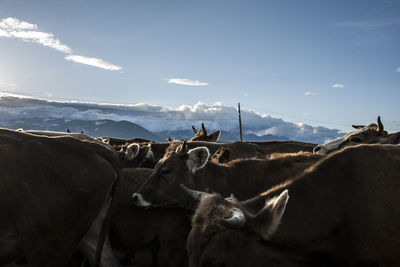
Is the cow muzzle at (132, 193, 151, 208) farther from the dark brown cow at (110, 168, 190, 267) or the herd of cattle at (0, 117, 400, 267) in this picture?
the dark brown cow at (110, 168, 190, 267)

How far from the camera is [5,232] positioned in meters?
3.84

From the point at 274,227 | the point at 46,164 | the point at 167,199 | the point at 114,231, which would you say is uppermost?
the point at 46,164

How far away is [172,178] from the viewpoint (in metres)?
6.06

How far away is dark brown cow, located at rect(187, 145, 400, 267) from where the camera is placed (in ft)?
9.05

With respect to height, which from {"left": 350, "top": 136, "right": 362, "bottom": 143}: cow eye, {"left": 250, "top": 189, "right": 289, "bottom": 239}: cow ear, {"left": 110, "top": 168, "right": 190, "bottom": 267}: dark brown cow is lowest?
{"left": 110, "top": 168, "right": 190, "bottom": 267}: dark brown cow

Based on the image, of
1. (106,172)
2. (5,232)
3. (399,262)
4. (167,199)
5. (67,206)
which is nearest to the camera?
(399,262)

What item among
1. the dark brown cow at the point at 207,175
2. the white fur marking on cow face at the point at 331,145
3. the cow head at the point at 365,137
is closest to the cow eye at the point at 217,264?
the dark brown cow at the point at 207,175

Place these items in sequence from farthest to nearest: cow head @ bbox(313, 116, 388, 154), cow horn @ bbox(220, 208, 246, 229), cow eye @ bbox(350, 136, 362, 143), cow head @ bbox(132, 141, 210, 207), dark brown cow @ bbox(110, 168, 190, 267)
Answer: cow eye @ bbox(350, 136, 362, 143), cow head @ bbox(313, 116, 388, 154), dark brown cow @ bbox(110, 168, 190, 267), cow head @ bbox(132, 141, 210, 207), cow horn @ bbox(220, 208, 246, 229)

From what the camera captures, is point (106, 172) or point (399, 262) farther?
point (106, 172)

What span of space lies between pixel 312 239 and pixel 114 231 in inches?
165

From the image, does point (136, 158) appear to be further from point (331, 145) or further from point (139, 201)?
point (331, 145)

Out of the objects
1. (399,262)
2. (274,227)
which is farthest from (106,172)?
(399,262)

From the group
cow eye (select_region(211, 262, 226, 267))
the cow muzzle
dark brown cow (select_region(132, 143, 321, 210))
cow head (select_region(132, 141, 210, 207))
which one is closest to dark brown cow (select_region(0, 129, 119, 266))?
the cow muzzle

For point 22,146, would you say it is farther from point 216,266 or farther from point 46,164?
point 216,266
